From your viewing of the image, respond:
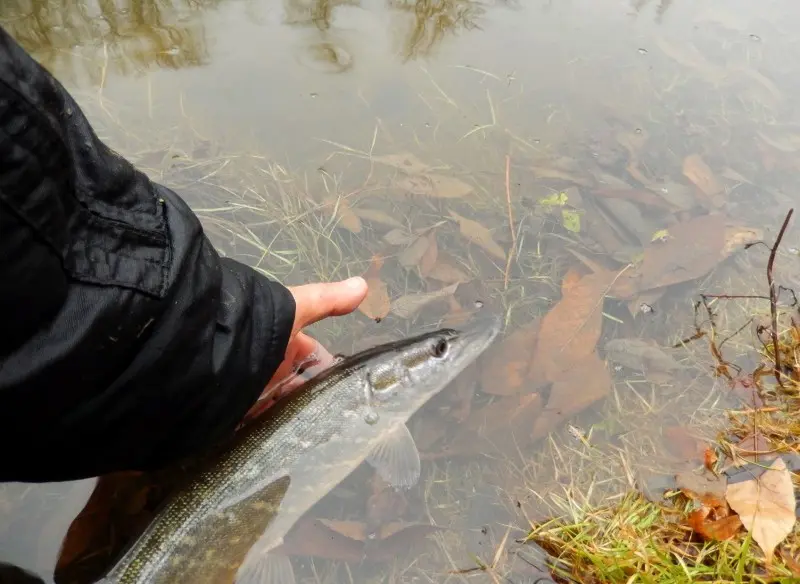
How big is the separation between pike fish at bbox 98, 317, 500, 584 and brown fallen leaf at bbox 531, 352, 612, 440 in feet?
1.17

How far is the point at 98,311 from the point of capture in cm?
113

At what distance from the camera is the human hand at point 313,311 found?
1.87 m

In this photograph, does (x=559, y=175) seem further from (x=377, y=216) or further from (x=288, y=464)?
(x=288, y=464)

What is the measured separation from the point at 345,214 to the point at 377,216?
0.15 metres

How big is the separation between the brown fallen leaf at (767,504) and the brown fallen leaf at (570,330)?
0.70 m

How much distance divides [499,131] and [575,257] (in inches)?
34.1

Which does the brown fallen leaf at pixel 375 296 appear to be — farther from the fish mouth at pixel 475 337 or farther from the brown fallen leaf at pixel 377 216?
the fish mouth at pixel 475 337

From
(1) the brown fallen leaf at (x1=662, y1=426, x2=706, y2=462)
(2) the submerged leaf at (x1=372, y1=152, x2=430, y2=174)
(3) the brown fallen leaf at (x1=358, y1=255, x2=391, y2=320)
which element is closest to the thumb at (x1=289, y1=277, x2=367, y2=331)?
(3) the brown fallen leaf at (x1=358, y1=255, x2=391, y2=320)

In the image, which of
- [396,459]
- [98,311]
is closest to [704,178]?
[396,459]

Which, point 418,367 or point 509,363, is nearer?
point 418,367

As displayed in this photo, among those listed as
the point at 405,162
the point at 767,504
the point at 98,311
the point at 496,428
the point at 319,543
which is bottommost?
the point at 319,543

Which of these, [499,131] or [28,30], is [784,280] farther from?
[28,30]

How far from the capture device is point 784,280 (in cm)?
268

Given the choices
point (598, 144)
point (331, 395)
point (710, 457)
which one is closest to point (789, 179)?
point (598, 144)
